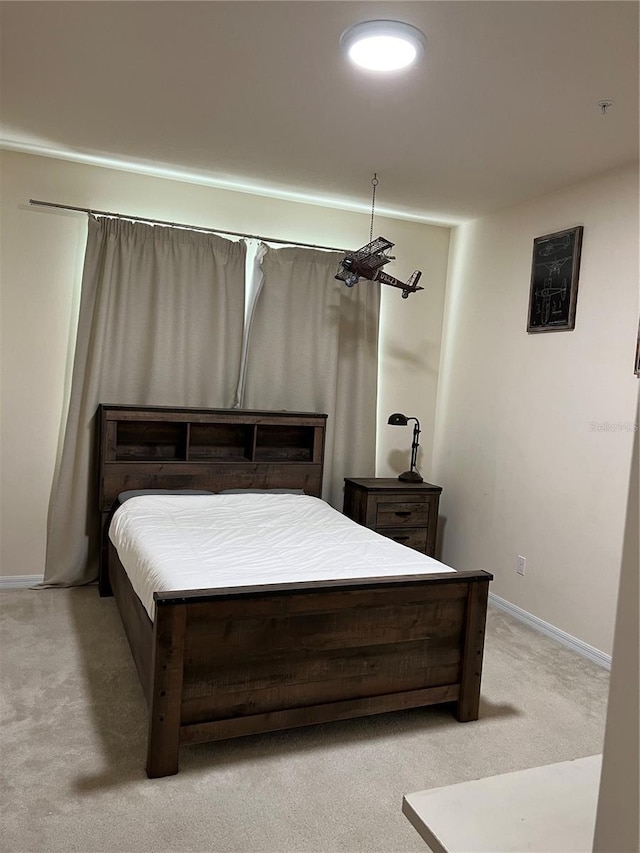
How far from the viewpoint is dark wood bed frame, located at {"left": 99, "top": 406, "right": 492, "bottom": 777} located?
85.4 inches

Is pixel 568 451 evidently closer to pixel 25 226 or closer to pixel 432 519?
pixel 432 519

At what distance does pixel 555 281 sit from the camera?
12.5 feet

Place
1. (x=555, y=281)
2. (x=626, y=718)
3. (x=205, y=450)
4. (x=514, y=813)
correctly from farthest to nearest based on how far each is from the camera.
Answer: (x=205, y=450), (x=555, y=281), (x=514, y=813), (x=626, y=718)

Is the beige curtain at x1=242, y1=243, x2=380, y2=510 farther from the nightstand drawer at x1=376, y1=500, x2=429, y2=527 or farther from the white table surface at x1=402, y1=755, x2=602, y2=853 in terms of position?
the white table surface at x1=402, y1=755, x2=602, y2=853

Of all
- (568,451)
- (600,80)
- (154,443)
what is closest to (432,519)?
(568,451)

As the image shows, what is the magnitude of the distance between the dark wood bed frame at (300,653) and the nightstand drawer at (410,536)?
174 cm

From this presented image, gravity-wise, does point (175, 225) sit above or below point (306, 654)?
above

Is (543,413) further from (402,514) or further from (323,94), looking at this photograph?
(323,94)

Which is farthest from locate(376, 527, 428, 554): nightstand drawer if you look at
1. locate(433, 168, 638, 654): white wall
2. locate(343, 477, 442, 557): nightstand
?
locate(433, 168, 638, 654): white wall

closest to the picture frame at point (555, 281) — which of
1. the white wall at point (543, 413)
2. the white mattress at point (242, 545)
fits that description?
the white wall at point (543, 413)

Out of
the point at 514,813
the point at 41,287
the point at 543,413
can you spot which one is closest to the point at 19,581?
the point at 41,287

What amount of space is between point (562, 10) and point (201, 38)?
1.22 metres

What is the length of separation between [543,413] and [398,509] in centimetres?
113

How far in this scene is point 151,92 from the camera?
2.86 metres
